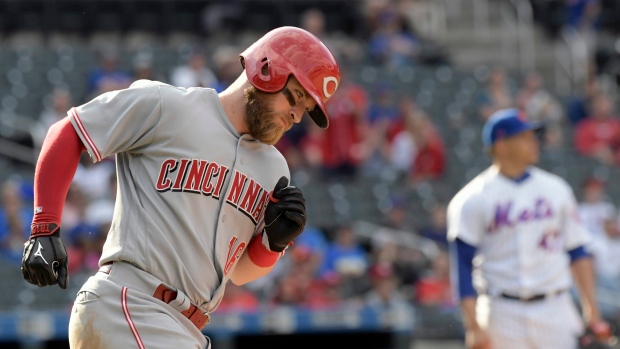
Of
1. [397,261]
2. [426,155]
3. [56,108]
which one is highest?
[56,108]

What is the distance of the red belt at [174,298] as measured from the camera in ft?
10.9

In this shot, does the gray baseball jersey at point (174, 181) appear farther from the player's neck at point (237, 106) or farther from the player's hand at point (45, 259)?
the player's hand at point (45, 259)

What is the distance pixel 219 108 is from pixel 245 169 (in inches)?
8.8

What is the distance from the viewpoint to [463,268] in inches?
234

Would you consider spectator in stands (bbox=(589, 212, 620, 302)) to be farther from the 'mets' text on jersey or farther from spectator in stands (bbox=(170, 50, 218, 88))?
the 'mets' text on jersey

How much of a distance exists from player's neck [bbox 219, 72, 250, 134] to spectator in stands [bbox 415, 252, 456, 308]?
6.02 m

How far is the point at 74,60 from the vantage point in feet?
40.1

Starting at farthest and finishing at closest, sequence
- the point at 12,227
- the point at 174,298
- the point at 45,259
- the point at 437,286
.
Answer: the point at 437,286
the point at 12,227
the point at 174,298
the point at 45,259

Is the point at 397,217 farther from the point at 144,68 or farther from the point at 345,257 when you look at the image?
the point at 144,68

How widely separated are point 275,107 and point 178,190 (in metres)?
0.42

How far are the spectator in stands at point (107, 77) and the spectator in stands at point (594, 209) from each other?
188 inches

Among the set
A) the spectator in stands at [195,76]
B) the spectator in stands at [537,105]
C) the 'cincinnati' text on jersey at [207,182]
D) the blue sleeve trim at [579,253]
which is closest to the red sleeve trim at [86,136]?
the 'cincinnati' text on jersey at [207,182]

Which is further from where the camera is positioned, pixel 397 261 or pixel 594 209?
pixel 594 209

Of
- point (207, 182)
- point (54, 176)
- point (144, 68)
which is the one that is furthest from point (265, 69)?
point (144, 68)
